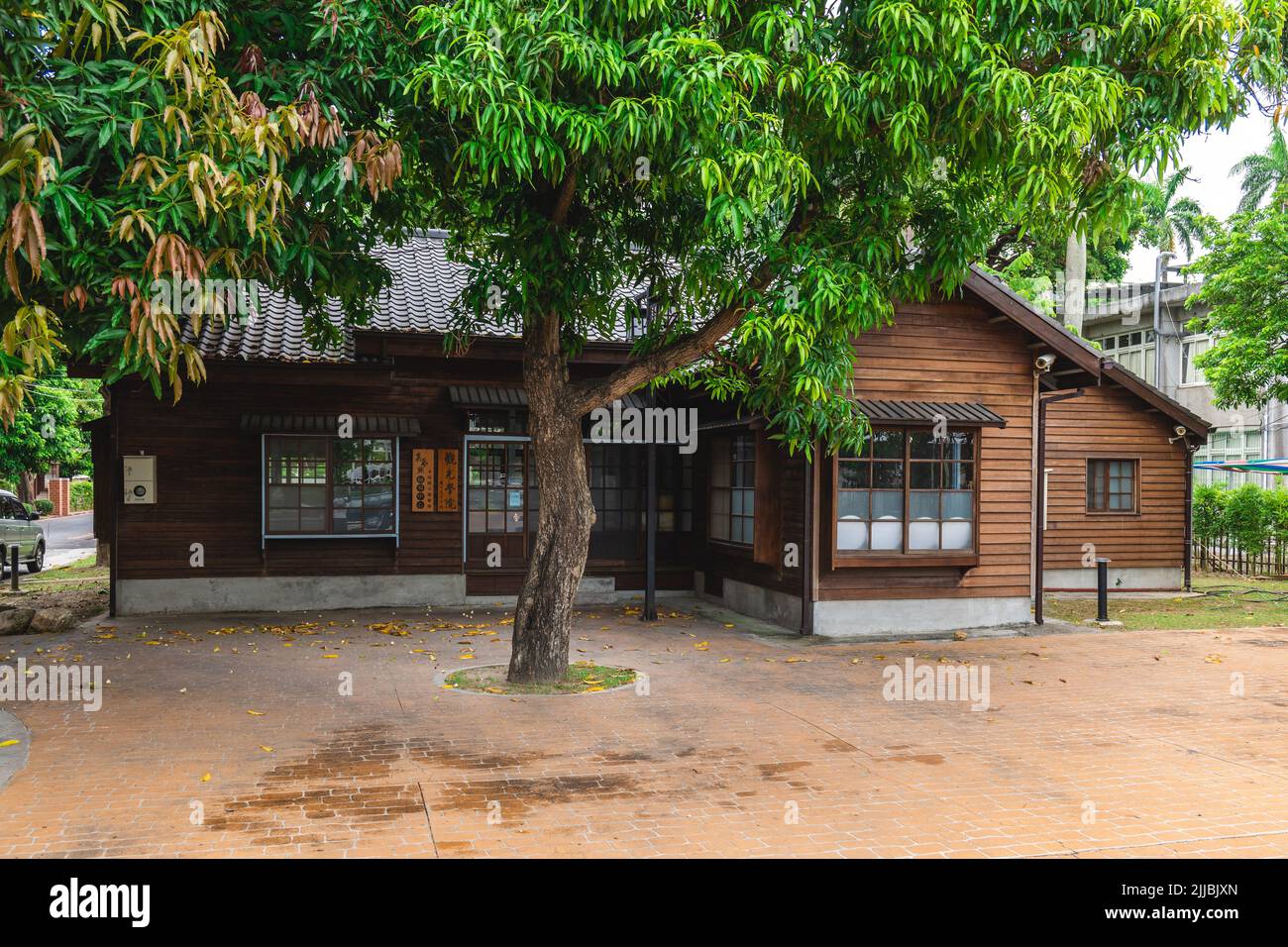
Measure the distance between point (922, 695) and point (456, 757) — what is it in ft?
14.9

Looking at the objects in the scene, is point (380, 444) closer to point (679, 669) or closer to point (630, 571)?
point (630, 571)

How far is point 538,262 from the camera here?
8.70 metres

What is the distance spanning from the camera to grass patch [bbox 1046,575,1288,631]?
1430 cm

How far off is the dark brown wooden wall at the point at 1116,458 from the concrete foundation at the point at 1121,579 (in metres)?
0.14

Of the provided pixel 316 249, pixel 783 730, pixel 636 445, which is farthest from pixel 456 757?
pixel 636 445

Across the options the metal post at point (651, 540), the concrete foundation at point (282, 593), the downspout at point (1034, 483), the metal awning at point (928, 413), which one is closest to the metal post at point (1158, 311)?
the downspout at point (1034, 483)

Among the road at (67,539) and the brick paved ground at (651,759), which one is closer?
the brick paved ground at (651,759)

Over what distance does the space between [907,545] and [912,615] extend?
0.97 m

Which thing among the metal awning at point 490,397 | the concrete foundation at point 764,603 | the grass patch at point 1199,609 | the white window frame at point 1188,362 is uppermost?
the white window frame at point 1188,362

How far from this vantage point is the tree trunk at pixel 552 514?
360 inches

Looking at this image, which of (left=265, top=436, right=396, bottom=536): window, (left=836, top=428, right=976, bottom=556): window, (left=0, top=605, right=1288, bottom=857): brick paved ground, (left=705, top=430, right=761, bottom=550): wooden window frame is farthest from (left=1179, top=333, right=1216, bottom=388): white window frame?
(left=265, top=436, right=396, bottom=536): window

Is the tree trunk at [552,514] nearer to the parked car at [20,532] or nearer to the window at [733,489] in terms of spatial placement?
the window at [733,489]

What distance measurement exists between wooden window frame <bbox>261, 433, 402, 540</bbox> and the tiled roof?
1.20m

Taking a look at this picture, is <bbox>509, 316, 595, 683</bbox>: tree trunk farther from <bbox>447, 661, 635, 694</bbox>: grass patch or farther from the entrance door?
the entrance door
